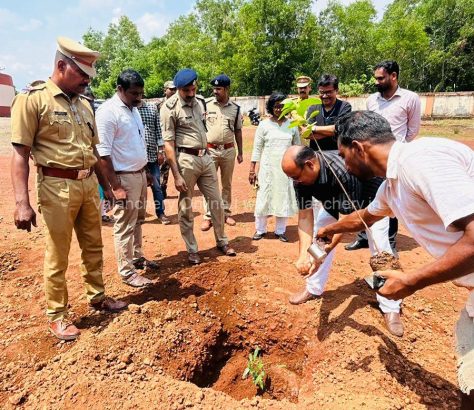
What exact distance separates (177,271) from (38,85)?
2.20 meters

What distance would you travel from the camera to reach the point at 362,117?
1.77 m

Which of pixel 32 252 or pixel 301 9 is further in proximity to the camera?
pixel 301 9

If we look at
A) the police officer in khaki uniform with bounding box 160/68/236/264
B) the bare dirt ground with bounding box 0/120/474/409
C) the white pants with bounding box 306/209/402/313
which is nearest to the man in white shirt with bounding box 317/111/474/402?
the bare dirt ground with bounding box 0/120/474/409

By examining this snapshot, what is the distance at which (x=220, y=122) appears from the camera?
205 inches

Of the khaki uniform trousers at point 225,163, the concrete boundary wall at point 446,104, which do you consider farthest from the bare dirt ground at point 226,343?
the concrete boundary wall at point 446,104

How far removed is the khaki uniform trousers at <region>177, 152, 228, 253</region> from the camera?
4.00m

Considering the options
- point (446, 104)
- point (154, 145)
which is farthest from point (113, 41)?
point (154, 145)

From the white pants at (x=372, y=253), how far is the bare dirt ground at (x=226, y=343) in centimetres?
14

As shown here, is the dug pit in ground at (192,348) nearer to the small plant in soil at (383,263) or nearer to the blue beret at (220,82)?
the small plant in soil at (383,263)

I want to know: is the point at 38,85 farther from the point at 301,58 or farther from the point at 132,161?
the point at 301,58

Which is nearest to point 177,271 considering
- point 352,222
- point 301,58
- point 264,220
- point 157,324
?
point 157,324

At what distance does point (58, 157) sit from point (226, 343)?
2.02 m

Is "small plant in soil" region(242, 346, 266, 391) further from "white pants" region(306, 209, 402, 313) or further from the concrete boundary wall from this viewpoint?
the concrete boundary wall

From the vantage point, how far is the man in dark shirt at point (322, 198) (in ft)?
9.11
